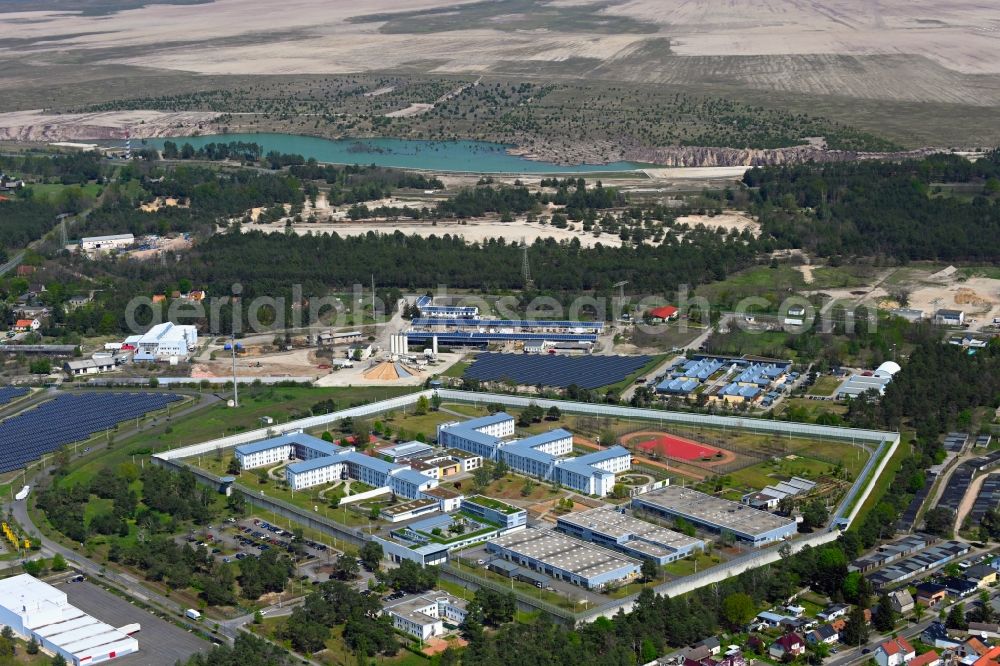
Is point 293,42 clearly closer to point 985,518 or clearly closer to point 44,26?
point 44,26

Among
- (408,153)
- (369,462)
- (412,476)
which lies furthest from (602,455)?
(408,153)

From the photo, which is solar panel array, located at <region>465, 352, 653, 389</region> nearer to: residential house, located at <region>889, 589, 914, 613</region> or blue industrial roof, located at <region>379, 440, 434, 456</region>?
blue industrial roof, located at <region>379, 440, 434, 456</region>

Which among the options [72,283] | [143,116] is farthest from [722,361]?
[143,116]

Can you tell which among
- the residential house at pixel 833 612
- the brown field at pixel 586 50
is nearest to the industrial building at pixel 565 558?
the residential house at pixel 833 612

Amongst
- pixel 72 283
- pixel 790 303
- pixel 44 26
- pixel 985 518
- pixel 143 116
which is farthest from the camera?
pixel 44 26

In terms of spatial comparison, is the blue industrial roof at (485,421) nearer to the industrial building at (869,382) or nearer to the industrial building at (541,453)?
the industrial building at (541,453)

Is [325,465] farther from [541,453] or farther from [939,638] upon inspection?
[939,638]
